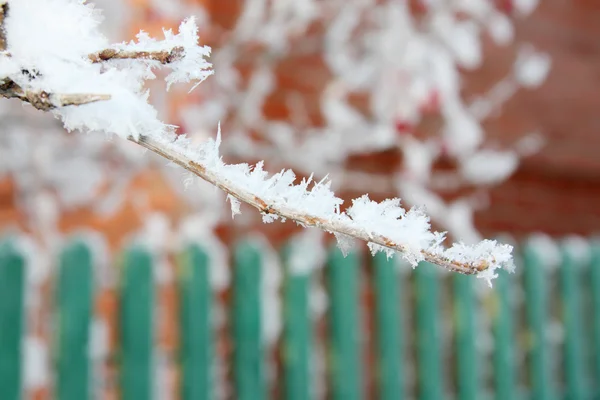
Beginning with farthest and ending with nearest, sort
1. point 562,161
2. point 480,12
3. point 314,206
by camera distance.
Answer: point 562,161 < point 480,12 < point 314,206

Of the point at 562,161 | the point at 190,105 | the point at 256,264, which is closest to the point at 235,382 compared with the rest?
the point at 256,264

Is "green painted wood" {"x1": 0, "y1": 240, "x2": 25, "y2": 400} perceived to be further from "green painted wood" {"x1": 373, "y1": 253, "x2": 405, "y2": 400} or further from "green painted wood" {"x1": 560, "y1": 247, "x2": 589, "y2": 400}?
"green painted wood" {"x1": 560, "y1": 247, "x2": 589, "y2": 400}

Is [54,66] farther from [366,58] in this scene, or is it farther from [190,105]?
[190,105]

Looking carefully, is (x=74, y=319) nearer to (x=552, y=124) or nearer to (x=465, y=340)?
(x=465, y=340)

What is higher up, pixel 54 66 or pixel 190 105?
pixel 190 105

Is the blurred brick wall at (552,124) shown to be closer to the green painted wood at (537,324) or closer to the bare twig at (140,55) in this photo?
the green painted wood at (537,324)

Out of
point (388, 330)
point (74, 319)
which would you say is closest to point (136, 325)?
point (74, 319)

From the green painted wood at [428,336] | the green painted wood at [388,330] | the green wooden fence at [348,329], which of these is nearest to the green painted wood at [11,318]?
the green wooden fence at [348,329]
